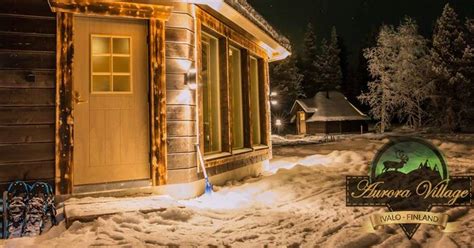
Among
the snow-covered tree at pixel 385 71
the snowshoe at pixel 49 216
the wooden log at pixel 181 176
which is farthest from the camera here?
the snow-covered tree at pixel 385 71

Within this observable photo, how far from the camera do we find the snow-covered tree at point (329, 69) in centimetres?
5194

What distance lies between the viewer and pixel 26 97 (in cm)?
509

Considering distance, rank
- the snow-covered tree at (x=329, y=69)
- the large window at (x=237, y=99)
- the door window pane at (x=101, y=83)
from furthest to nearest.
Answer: the snow-covered tree at (x=329, y=69) → the large window at (x=237, y=99) → the door window pane at (x=101, y=83)

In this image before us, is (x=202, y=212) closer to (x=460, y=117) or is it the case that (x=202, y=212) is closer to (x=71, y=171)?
(x=71, y=171)

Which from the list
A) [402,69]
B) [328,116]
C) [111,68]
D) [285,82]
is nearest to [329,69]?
[285,82]

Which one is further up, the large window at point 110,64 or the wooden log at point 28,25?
the wooden log at point 28,25

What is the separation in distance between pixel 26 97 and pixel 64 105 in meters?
0.50

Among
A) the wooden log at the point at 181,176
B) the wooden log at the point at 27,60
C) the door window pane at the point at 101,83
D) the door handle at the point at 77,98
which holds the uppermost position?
the wooden log at the point at 27,60

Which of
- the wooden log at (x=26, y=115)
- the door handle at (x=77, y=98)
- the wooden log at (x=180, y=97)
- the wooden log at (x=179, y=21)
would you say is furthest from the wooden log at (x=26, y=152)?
the wooden log at (x=179, y=21)

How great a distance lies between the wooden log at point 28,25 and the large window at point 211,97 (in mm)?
3223

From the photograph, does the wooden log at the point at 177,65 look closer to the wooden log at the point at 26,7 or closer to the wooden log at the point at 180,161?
the wooden log at the point at 180,161

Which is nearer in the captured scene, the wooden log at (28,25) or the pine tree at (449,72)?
the wooden log at (28,25)

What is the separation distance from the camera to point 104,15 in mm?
5445

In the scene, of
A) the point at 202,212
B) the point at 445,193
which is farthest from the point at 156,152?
the point at 445,193
